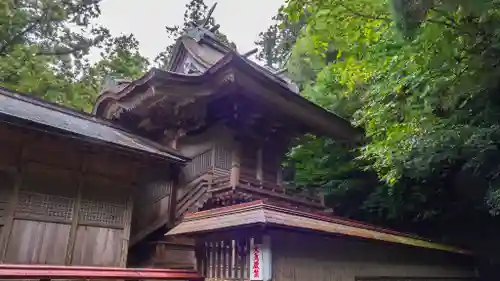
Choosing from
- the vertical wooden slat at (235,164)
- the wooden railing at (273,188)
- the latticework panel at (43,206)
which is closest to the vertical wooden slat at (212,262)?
the vertical wooden slat at (235,164)

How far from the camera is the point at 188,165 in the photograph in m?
8.96

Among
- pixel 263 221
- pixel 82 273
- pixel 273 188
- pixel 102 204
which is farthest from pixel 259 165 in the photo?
pixel 82 273

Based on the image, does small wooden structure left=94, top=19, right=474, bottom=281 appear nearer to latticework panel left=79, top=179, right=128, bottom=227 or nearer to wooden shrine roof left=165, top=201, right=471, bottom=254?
wooden shrine roof left=165, top=201, right=471, bottom=254

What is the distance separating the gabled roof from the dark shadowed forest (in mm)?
3734

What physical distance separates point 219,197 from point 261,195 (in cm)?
88

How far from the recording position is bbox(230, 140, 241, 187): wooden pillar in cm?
746

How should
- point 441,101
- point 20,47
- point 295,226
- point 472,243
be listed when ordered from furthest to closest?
point 20,47, point 472,243, point 441,101, point 295,226

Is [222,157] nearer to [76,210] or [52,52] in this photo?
[76,210]

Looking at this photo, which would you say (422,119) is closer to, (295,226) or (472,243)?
(295,226)

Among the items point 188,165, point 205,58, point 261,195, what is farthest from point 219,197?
point 205,58

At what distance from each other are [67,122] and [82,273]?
4146 mm

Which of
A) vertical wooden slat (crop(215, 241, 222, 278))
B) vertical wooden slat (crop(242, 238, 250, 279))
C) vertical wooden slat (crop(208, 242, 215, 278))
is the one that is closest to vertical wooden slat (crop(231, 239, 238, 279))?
vertical wooden slat (crop(242, 238, 250, 279))

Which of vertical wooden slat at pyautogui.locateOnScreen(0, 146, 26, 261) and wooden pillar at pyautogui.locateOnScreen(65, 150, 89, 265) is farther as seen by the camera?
wooden pillar at pyautogui.locateOnScreen(65, 150, 89, 265)

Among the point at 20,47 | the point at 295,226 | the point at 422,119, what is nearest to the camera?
the point at 295,226
